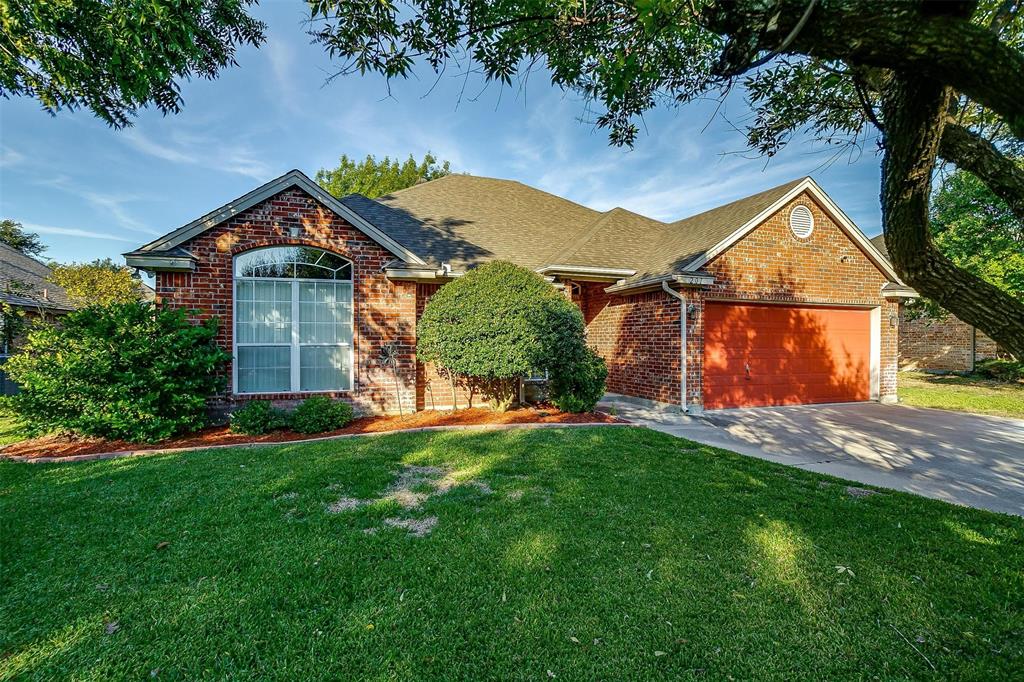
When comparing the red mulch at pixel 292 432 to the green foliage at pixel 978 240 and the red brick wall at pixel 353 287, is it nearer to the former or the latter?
the red brick wall at pixel 353 287

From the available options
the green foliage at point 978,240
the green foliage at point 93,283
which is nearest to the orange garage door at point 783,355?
the green foliage at point 978,240

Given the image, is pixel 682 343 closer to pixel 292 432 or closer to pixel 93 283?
pixel 292 432

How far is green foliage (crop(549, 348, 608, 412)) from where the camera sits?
354 inches

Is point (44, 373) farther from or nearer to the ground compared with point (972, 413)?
farther from the ground

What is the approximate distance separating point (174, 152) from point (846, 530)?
1736 centimetres

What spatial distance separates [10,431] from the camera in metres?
7.61

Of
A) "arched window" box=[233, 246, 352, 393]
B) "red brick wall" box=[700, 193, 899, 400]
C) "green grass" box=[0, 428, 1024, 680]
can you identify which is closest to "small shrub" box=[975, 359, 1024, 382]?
"red brick wall" box=[700, 193, 899, 400]

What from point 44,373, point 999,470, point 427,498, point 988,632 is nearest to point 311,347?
point 44,373

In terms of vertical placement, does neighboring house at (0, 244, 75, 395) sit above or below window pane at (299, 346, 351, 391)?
above

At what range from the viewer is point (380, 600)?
112 inches

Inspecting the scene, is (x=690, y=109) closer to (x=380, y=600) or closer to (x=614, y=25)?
(x=614, y=25)

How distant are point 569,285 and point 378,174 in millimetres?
20946

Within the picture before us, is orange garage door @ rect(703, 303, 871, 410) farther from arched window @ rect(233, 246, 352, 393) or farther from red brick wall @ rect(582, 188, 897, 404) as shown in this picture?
arched window @ rect(233, 246, 352, 393)

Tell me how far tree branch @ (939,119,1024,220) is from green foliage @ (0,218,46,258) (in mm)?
49339
